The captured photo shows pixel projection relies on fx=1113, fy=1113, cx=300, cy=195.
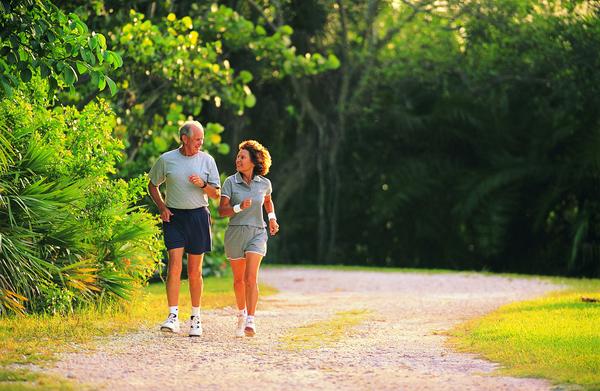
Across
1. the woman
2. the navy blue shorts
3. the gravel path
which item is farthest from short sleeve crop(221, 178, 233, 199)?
the gravel path

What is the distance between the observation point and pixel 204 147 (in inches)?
685

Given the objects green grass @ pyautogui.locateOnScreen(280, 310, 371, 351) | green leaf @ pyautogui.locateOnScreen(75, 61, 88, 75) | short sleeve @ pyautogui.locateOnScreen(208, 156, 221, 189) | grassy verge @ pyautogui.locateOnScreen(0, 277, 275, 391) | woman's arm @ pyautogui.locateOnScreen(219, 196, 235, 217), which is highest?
green leaf @ pyautogui.locateOnScreen(75, 61, 88, 75)

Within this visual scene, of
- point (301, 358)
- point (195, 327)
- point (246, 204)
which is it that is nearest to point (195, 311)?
point (195, 327)

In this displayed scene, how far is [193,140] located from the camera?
399 inches

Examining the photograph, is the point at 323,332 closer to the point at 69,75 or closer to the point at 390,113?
the point at 69,75

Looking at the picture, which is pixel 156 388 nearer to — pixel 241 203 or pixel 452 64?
pixel 241 203

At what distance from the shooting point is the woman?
10.2 m

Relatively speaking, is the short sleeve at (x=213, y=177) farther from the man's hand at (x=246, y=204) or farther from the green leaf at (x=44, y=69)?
the green leaf at (x=44, y=69)

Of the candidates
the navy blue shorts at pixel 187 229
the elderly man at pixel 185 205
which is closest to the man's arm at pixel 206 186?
the elderly man at pixel 185 205

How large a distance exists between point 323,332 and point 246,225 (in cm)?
134

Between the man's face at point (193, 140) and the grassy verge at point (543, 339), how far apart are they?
293 centimetres

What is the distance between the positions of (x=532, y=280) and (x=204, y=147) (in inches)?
238

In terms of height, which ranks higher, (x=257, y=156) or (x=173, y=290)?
(x=257, y=156)

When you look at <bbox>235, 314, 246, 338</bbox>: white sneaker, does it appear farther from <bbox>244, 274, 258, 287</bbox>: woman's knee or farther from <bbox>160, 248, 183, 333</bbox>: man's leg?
<bbox>160, 248, 183, 333</bbox>: man's leg
